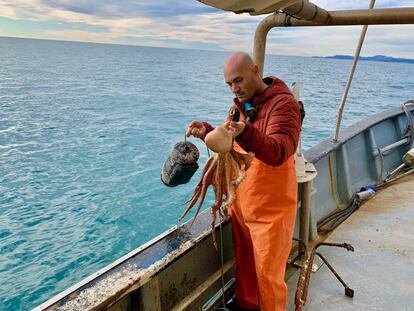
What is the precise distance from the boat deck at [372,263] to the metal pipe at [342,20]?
201cm

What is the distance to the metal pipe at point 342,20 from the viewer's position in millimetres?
2342

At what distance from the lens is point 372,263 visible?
10.6 feet

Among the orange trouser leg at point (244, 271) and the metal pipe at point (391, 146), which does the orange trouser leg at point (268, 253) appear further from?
the metal pipe at point (391, 146)

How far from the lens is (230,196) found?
6.03 feet

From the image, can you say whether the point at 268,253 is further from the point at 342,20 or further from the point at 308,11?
the point at 342,20

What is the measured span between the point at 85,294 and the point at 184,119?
1723 cm

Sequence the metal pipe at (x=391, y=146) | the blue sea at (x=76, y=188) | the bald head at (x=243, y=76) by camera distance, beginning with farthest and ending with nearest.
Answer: the blue sea at (x=76, y=188)
the metal pipe at (x=391, y=146)
the bald head at (x=243, y=76)

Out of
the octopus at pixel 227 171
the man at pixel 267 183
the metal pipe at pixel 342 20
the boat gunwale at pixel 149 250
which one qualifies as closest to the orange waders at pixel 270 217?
the man at pixel 267 183

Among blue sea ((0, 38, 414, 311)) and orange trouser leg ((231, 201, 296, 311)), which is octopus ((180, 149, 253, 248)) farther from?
blue sea ((0, 38, 414, 311))

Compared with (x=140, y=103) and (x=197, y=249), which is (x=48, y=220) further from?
(x=140, y=103)

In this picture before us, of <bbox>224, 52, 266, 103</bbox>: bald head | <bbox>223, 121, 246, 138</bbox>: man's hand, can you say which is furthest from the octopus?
<bbox>224, 52, 266, 103</bbox>: bald head

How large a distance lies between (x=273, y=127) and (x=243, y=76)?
1.37ft

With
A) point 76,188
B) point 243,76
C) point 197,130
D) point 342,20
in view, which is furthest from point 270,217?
point 76,188

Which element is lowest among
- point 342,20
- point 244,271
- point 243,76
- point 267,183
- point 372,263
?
point 372,263
